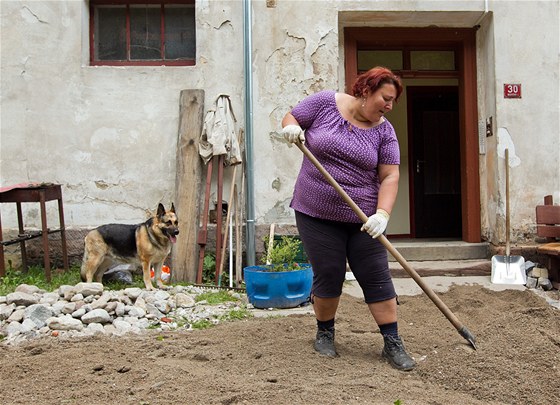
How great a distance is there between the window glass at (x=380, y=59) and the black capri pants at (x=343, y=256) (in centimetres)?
516

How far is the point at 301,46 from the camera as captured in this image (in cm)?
652

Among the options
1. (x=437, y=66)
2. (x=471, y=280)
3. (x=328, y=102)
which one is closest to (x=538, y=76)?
(x=437, y=66)

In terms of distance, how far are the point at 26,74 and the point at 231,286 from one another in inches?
134

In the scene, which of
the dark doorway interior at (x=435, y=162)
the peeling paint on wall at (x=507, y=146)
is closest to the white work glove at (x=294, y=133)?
the peeling paint on wall at (x=507, y=146)

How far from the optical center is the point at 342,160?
11.2 feet

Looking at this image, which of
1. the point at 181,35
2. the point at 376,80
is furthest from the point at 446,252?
the point at 181,35

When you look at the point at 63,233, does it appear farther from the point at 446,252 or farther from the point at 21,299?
the point at 446,252

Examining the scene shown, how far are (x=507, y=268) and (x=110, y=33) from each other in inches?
211

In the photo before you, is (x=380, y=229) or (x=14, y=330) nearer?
(x=380, y=229)

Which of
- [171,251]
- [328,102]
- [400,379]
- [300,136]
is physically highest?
[328,102]

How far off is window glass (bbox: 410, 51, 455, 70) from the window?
10.4ft

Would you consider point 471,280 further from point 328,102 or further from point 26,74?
point 26,74

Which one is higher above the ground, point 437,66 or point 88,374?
point 437,66

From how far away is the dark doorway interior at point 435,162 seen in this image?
29.3ft
